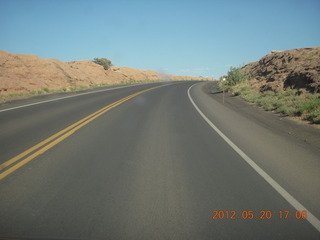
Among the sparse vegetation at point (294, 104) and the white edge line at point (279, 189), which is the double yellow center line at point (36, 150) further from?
the sparse vegetation at point (294, 104)

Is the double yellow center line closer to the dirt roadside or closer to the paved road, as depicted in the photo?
the paved road

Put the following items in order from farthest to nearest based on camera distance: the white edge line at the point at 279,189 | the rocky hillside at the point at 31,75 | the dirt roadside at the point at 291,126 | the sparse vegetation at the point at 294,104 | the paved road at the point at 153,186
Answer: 1. the rocky hillside at the point at 31,75
2. the sparse vegetation at the point at 294,104
3. the dirt roadside at the point at 291,126
4. the white edge line at the point at 279,189
5. the paved road at the point at 153,186

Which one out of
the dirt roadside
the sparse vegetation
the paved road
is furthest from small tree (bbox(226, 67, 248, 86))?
the paved road

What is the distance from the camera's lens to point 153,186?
470 centimetres

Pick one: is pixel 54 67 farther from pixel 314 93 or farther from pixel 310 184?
pixel 310 184

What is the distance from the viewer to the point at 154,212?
3.81 metres
